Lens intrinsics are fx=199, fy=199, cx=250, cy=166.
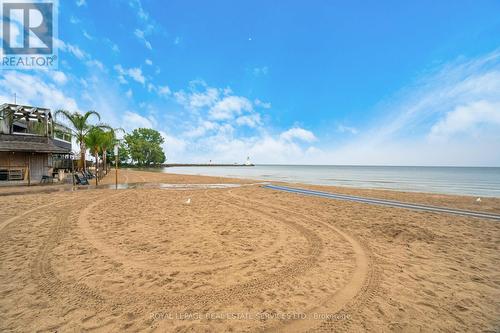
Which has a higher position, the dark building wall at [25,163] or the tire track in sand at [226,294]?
the dark building wall at [25,163]

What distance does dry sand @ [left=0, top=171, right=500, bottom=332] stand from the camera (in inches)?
105

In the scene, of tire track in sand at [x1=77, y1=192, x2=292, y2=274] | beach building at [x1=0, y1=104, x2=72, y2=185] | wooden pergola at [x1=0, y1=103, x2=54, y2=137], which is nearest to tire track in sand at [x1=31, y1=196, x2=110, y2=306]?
tire track in sand at [x1=77, y1=192, x2=292, y2=274]

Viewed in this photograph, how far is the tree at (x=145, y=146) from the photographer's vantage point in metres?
76.2

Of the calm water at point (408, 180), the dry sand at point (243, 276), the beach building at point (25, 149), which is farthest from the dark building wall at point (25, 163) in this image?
the calm water at point (408, 180)

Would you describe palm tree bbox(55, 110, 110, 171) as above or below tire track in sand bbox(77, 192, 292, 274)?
above

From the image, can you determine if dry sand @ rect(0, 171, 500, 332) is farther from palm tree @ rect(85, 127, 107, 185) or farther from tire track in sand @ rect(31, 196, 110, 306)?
palm tree @ rect(85, 127, 107, 185)

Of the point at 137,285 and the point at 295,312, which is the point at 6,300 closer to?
the point at 137,285

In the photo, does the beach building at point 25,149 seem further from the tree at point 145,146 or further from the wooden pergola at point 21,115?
the tree at point 145,146

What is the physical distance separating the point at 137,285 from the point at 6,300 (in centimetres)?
175

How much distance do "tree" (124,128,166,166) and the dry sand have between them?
78097 millimetres

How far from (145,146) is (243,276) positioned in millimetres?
85615

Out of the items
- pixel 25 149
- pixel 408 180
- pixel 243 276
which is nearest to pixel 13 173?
pixel 25 149

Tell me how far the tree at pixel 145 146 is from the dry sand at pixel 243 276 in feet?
256

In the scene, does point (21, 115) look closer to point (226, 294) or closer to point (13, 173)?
point (13, 173)
